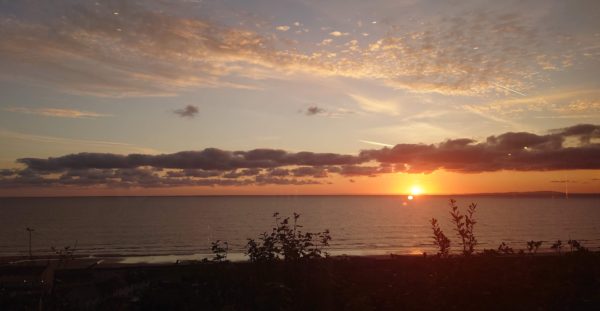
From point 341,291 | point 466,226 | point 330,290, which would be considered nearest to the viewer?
point 330,290

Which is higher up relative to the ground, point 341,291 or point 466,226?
point 466,226

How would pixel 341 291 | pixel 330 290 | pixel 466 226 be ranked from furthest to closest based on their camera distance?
1. pixel 466 226
2. pixel 341 291
3. pixel 330 290

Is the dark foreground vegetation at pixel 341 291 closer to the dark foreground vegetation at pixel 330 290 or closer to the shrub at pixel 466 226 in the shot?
the dark foreground vegetation at pixel 330 290

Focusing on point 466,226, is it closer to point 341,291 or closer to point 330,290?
point 341,291

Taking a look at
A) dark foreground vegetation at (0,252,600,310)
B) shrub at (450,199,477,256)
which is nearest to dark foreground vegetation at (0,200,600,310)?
dark foreground vegetation at (0,252,600,310)

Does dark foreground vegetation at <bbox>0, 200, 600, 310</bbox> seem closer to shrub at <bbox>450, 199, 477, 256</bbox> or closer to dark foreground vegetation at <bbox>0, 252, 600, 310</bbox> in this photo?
dark foreground vegetation at <bbox>0, 252, 600, 310</bbox>

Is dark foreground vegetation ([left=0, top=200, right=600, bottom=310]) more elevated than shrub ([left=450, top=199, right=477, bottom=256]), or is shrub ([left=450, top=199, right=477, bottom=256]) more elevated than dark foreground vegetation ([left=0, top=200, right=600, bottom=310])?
shrub ([left=450, top=199, right=477, bottom=256])

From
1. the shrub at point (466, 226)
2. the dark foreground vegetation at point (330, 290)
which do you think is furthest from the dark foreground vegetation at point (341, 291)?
the shrub at point (466, 226)

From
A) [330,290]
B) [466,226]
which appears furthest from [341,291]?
→ [466,226]

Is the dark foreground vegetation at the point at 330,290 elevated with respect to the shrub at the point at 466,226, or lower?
lower

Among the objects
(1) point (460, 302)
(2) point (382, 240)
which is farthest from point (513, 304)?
(2) point (382, 240)

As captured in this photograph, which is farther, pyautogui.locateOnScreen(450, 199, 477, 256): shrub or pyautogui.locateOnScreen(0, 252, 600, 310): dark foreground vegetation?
pyautogui.locateOnScreen(450, 199, 477, 256): shrub

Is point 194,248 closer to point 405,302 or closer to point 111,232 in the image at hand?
point 111,232

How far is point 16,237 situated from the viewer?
289 feet
